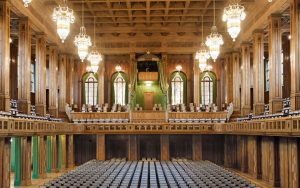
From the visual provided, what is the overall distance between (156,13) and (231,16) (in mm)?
15281

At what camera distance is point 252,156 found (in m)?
29.8

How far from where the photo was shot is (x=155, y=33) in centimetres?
3862

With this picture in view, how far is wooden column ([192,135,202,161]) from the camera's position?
3622 centimetres

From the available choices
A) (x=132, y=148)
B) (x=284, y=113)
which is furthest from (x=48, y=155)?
(x=284, y=113)

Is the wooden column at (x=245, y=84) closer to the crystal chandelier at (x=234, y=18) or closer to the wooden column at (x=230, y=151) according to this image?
the wooden column at (x=230, y=151)

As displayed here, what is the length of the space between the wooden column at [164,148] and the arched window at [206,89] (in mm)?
6789

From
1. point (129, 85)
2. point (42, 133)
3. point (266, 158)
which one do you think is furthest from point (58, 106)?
point (266, 158)

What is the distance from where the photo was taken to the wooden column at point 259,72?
2936 cm

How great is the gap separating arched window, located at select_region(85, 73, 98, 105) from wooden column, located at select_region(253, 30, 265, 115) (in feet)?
54.6

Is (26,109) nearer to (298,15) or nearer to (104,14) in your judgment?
(104,14)

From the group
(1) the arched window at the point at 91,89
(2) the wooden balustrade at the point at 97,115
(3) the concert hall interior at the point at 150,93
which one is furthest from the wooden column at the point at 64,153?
(1) the arched window at the point at 91,89

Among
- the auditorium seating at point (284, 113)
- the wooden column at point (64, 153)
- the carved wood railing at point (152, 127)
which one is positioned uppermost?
the auditorium seating at point (284, 113)

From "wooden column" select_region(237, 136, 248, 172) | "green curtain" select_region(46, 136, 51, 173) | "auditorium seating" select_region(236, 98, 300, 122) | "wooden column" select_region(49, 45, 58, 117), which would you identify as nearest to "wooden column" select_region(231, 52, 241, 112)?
"wooden column" select_region(237, 136, 248, 172)

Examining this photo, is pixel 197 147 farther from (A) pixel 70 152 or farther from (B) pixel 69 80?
(B) pixel 69 80
